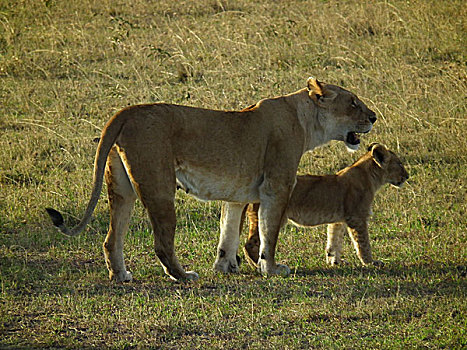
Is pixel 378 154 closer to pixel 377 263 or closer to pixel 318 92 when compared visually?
pixel 318 92

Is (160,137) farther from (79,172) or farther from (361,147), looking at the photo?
(361,147)

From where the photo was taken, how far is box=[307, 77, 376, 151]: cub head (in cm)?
704

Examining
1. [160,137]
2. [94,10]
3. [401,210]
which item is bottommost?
[401,210]

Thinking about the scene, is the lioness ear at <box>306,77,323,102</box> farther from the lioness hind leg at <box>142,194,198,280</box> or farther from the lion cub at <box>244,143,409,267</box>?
the lioness hind leg at <box>142,194,198,280</box>

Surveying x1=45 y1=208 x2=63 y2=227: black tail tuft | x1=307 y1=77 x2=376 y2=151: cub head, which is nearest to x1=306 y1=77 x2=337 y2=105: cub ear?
x1=307 y1=77 x2=376 y2=151: cub head

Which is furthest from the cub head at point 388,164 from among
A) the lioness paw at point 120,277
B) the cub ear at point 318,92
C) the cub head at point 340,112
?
the lioness paw at point 120,277

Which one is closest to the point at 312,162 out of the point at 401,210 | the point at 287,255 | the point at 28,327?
the point at 401,210

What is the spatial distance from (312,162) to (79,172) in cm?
258

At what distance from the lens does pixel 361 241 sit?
711 cm

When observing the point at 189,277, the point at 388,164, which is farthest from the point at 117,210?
the point at 388,164

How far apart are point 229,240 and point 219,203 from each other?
184 centimetres

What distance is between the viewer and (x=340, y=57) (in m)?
12.2

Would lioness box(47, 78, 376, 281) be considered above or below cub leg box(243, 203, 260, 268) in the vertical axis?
above

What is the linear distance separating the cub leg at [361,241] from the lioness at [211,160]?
754 millimetres
